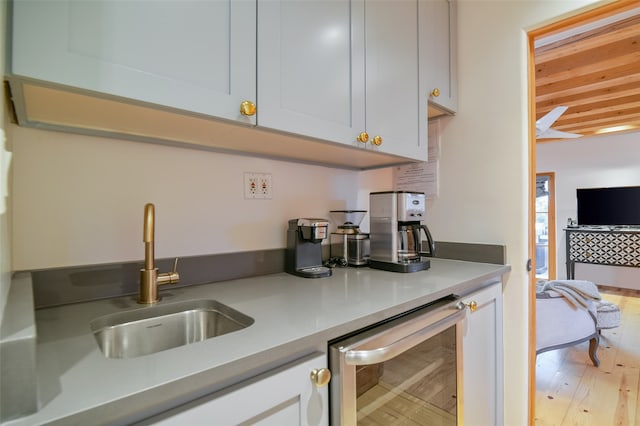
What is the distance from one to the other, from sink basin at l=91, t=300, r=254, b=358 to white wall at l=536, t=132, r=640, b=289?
5684mm

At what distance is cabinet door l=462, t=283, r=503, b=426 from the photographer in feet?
3.83

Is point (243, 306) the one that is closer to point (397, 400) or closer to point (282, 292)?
point (282, 292)

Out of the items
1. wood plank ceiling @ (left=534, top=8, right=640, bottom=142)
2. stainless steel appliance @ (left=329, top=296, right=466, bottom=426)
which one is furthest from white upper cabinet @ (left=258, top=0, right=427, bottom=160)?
wood plank ceiling @ (left=534, top=8, right=640, bottom=142)

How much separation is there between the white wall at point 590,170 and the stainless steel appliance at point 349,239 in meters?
4.88

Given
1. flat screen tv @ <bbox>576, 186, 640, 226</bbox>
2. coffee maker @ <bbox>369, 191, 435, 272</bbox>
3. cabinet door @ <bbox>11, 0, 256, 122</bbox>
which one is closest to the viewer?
cabinet door @ <bbox>11, 0, 256, 122</bbox>

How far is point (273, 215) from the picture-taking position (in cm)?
131

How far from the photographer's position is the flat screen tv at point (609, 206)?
4.29 metres

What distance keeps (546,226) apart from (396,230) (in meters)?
5.09

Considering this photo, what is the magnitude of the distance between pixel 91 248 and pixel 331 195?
98 cm

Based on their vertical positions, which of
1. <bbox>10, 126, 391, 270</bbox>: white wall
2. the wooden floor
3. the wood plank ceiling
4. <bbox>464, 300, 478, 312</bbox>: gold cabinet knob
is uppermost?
the wood plank ceiling

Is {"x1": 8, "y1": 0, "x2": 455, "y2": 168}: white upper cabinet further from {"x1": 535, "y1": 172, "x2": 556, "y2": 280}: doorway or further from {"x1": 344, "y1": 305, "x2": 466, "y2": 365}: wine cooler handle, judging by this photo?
{"x1": 535, "y1": 172, "x2": 556, "y2": 280}: doorway

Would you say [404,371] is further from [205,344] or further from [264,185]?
[264,185]

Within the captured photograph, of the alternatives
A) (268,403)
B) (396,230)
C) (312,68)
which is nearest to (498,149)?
(396,230)

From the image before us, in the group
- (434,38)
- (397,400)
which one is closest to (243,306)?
(397,400)
